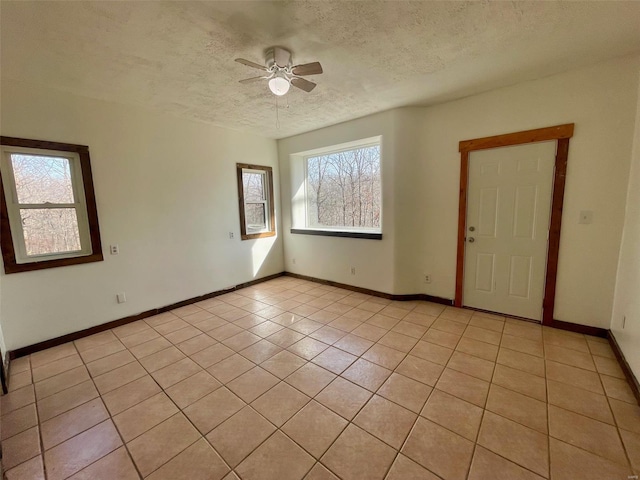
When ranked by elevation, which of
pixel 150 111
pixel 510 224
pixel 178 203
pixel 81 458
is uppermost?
pixel 150 111

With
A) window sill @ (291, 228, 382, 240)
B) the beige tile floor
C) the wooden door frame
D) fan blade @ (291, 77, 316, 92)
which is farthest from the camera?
window sill @ (291, 228, 382, 240)

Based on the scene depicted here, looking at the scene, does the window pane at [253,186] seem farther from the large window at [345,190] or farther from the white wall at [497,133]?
the white wall at [497,133]

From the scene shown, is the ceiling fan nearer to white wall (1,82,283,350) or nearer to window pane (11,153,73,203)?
white wall (1,82,283,350)

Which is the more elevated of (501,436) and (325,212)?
(325,212)

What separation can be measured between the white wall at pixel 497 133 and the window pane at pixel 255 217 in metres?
1.29

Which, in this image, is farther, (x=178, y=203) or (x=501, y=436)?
(x=178, y=203)

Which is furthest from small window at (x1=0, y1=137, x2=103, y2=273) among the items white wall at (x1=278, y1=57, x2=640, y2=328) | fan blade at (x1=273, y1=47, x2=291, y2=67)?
white wall at (x1=278, y1=57, x2=640, y2=328)

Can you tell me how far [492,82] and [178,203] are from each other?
3964 millimetres

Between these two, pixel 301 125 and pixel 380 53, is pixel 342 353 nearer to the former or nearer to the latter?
pixel 380 53

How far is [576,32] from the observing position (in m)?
1.95

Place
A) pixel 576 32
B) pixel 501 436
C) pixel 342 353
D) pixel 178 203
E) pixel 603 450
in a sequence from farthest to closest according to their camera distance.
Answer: pixel 178 203 → pixel 342 353 → pixel 576 32 → pixel 501 436 → pixel 603 450

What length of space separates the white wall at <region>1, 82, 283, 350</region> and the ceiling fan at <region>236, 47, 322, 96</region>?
6.16 feet

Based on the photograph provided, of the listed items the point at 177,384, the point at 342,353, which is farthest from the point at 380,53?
the point at 177,384

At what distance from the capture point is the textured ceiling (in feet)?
5.51
